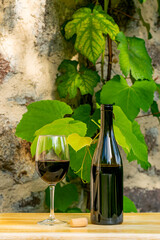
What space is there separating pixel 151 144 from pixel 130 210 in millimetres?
368

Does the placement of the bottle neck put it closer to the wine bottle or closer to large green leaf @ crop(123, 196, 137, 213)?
the wine bottle

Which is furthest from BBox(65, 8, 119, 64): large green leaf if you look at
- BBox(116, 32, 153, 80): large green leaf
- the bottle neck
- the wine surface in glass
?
the wine surface in glass

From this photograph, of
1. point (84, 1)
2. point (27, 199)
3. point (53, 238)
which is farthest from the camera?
point (84, 1)

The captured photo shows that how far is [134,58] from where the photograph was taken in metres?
1.56

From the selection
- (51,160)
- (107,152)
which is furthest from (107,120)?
(51,160)

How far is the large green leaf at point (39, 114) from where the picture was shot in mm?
1292

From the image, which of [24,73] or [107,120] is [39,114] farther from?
[107,120]

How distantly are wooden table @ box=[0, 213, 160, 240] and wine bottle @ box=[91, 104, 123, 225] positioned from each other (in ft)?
0.11

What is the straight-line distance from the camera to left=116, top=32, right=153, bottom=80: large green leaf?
1514mm

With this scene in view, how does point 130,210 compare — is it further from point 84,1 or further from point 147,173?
point 84,1

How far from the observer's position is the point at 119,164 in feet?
3.25

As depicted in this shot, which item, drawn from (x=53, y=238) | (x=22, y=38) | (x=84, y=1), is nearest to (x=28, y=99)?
(x=22, y=38)

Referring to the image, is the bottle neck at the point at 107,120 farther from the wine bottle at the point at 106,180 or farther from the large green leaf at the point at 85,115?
the large green leaf at the point at 85,115

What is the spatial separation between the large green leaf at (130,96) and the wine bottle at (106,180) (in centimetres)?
45
